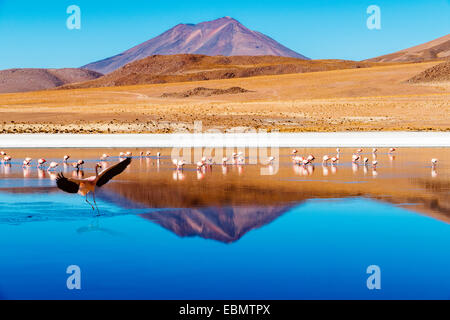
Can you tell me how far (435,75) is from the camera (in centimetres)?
8856

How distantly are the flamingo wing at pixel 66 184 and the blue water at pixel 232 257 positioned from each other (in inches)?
17.1

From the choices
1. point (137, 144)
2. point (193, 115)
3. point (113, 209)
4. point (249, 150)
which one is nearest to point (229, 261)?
point (113, 209)

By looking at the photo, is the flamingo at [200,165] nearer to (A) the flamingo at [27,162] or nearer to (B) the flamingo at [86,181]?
(A) the flamingo at [27,162]

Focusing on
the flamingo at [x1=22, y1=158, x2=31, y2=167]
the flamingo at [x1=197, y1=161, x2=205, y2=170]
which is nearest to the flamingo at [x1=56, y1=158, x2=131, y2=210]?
the flamingo at [x1=197, y1=161, x2=205, y2=170]

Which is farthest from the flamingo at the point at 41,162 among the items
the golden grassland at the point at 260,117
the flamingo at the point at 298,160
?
the golden grassland at the point at 260,117

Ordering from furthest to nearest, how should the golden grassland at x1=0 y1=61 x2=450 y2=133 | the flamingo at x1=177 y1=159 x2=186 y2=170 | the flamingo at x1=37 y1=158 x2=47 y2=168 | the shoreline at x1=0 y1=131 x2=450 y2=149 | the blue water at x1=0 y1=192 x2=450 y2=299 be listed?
the golden grassland at x1=0 y1=61 x2=450 y2=133
the shoreline at x1=0 y1=131 x2=450 y2=149
the flamingo at x1=37 y1=158 x2=47 y2=168
the flamingo at x1=177 y1=159 x2=186 y2=170
the blue water at x1=0 y1=192 x2=450 y2=299

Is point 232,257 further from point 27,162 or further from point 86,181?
point 27,162

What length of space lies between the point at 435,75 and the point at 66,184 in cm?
8498

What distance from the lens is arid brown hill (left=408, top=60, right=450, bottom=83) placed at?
86.8 metres

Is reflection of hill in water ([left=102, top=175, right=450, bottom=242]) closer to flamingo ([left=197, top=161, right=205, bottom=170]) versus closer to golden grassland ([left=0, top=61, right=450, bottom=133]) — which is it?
flamingo ([left=197, top=161, right=205, bottom=170])

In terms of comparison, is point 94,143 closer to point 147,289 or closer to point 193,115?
point 193,115

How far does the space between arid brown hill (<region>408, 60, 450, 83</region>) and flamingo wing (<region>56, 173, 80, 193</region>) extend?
81767mm

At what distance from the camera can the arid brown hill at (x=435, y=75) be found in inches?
3415

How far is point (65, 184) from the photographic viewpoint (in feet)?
28.1
